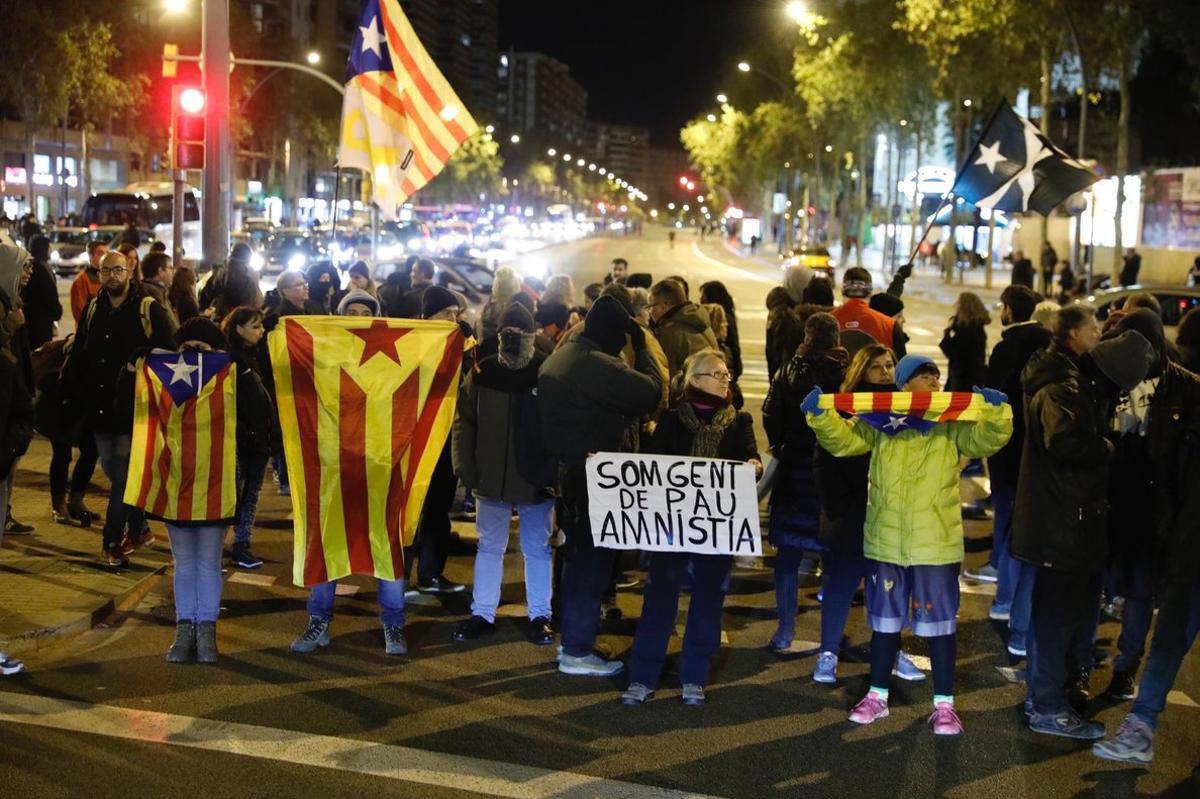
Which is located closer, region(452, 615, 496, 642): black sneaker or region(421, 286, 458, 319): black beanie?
region(452, 615, 496, 642): black sneaker

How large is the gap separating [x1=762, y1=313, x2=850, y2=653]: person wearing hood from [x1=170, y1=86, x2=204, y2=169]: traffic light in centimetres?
998

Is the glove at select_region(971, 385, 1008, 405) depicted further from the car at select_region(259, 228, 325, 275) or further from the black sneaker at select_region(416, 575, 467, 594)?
the car at select_region(259, 228, 325, 275)

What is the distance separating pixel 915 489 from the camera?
6.61m

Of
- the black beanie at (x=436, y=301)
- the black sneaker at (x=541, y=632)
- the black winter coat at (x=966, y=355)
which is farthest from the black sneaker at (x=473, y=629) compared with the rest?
the black winter coat at (x=966, y=355)

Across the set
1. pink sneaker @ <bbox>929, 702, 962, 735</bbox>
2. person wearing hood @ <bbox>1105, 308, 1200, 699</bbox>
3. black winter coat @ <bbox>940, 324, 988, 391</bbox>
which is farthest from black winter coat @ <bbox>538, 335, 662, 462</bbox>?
black winter coat @ <bbox>940, 324, 988, 391</bbox>

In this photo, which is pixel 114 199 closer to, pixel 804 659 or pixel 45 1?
pixel 45 1

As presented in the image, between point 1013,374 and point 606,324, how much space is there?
11.4 feet

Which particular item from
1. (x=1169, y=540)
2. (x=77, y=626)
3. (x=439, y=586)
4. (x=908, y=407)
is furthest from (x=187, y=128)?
(x=1169, y=540)

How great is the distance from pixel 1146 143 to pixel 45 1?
44647 millimetres

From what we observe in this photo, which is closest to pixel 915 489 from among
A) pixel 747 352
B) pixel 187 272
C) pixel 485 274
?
pixel 187 272

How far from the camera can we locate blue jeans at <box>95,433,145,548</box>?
891cm

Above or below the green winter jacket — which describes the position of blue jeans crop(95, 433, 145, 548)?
below

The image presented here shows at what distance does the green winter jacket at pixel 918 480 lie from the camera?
21.5 feet

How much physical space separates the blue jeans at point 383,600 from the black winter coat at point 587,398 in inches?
43.5
